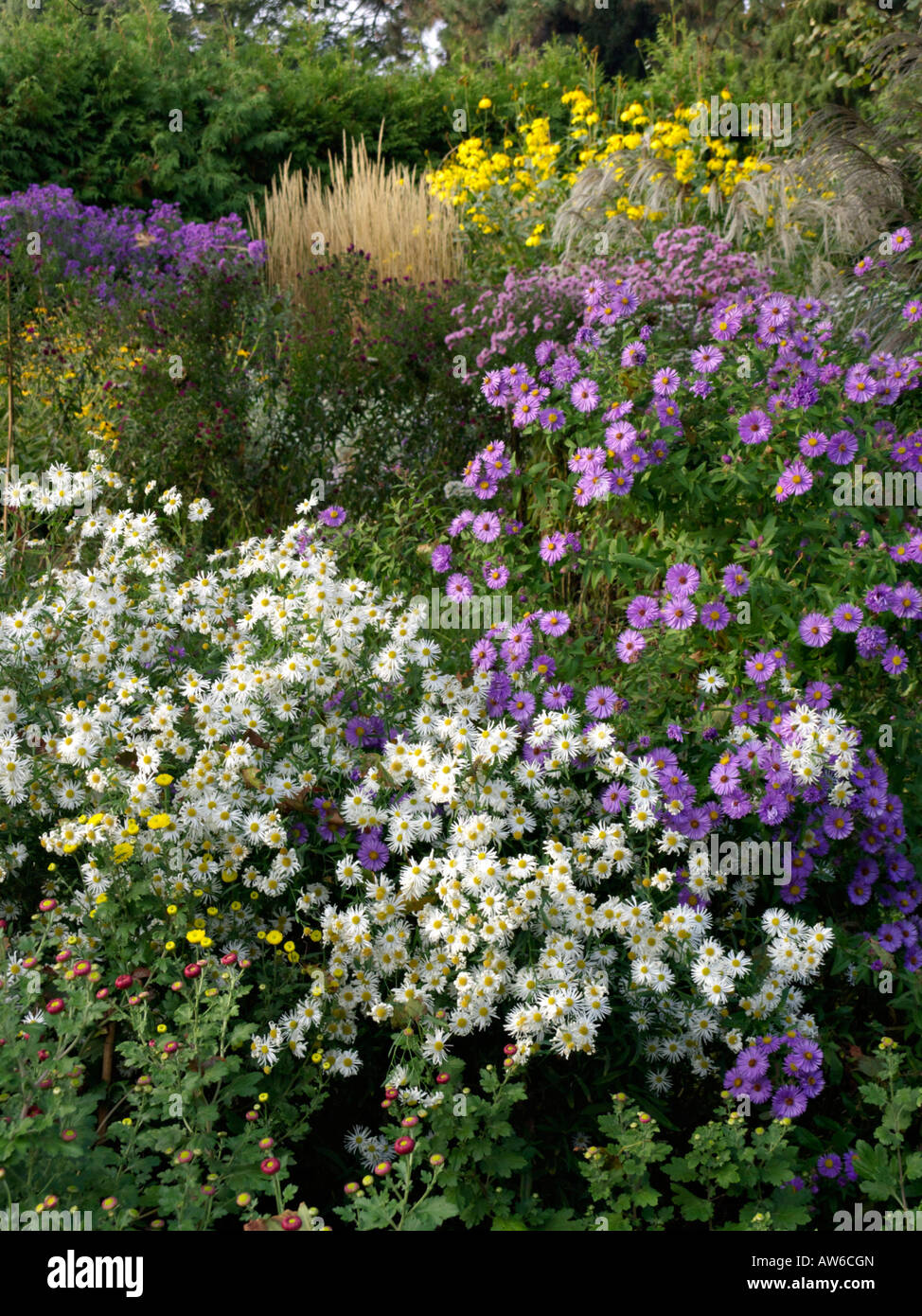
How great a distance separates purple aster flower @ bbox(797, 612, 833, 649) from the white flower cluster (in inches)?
9.6

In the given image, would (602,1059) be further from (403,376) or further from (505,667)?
(403,376)

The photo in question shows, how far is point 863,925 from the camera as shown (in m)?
2.64

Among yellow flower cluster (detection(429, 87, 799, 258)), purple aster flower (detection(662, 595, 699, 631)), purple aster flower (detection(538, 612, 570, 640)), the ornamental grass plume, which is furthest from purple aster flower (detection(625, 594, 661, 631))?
the ornamental grass plume

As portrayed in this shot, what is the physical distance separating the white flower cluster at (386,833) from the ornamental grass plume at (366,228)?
4676 millimetres

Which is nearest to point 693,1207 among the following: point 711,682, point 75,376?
point 711,682

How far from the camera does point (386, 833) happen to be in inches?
98.8

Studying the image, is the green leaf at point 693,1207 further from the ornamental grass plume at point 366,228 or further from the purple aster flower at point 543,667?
the ornamental grass plume at point 366,228

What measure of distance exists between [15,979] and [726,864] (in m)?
1.51

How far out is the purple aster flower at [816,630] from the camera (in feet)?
8.67

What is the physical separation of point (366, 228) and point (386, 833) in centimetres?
644

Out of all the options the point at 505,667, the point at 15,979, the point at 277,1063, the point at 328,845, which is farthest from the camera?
the point at 505,667

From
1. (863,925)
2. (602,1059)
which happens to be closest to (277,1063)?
(602,1059)

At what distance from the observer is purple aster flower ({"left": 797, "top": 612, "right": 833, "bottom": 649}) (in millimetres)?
2643

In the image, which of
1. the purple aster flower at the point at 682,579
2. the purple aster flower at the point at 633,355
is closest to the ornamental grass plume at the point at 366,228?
the purple aster flower at the point at 633,355
